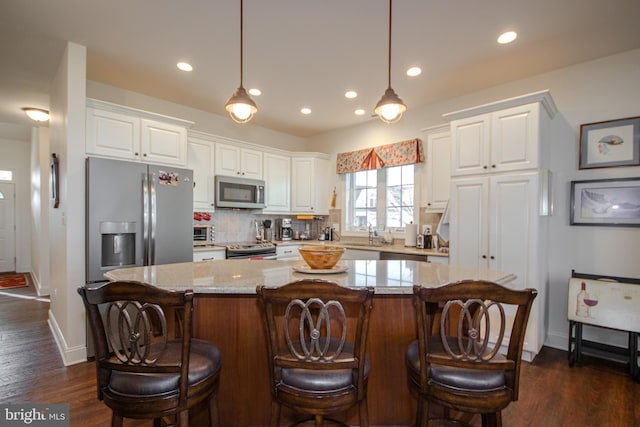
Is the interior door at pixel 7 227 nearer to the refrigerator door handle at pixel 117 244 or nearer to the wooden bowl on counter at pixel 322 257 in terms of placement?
the refrigerator door handle at pixel 117 244

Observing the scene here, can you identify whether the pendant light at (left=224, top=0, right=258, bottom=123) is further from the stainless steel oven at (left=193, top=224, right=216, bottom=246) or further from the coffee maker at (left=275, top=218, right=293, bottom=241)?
the coffee maker at (left=275, top=218, right=293, bottom=241)

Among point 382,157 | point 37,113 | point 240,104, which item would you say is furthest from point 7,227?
point 382,157

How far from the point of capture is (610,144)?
2.92 metres

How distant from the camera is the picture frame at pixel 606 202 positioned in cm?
281

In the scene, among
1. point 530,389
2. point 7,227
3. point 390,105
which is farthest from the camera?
point 7,227

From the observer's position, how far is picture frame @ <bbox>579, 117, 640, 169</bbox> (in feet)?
9.26

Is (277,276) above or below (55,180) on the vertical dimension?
below

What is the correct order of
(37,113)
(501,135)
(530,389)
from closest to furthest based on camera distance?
(530,389) → (501,135) → (37,113)

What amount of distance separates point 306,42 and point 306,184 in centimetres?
265

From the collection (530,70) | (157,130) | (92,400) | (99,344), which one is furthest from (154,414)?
(530,70)

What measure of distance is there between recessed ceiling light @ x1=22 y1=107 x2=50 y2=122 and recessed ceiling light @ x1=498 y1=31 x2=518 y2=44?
5.70m

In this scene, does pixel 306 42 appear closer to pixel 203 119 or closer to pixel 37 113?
pixel 203 119

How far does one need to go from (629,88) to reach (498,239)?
5.75ft

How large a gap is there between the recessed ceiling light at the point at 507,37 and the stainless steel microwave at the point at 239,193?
3274mm
